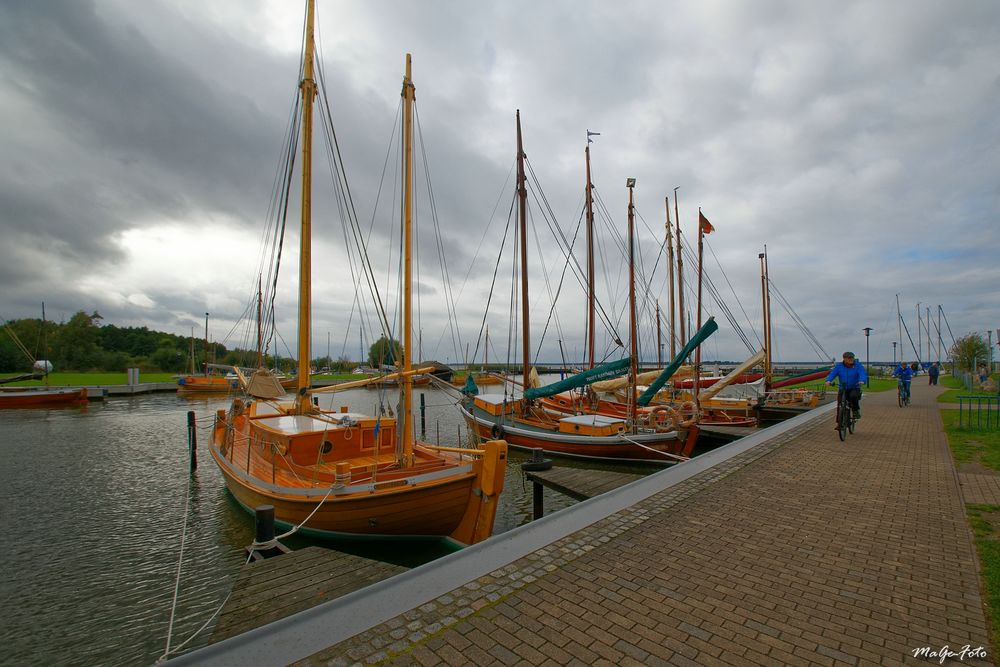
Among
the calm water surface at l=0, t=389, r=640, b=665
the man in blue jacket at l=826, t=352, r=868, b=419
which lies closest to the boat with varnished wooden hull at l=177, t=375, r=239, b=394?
the calm water surface at l=0, t=389, r=640, b=665

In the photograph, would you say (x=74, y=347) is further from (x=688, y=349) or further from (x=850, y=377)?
(x=850, y=377)

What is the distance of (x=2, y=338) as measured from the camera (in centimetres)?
6294

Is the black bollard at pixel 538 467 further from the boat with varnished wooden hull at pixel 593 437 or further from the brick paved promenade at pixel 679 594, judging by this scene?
the boat with varnished wooden hull at pixel 593 437

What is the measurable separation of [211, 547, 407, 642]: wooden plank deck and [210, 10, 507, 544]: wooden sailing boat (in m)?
1.86

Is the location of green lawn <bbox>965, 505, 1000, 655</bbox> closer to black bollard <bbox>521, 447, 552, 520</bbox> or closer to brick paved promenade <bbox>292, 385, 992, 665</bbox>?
brick paved promenade <bbox>292, 385, 992, 665</bbox>

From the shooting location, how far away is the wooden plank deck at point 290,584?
3.63m

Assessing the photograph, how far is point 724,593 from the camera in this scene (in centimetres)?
347

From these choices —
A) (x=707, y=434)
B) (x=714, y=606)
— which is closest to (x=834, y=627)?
(x=714, y=606)

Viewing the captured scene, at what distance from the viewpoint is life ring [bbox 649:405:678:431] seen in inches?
587

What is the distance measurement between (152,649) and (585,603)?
5.91 metres

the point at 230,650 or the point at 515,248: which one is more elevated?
the point at 515,248

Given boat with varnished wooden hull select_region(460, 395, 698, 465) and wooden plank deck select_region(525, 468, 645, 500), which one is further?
boat with varnished wooden hull select_region(460, 395, 698, 465)

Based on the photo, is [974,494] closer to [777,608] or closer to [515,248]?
[777,608]

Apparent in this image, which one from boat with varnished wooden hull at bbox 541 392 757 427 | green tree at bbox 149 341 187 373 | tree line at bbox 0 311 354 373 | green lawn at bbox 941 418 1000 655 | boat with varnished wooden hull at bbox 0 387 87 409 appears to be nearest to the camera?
green lawn at bbox 941 418 1000 655
